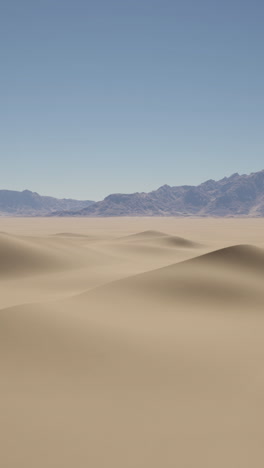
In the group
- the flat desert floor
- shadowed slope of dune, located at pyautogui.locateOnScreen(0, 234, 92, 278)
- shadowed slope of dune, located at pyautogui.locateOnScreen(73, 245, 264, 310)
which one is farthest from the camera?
shadowed slope of dune, located at pyautogui.locateOnScreen(0, 234, 92, 278)

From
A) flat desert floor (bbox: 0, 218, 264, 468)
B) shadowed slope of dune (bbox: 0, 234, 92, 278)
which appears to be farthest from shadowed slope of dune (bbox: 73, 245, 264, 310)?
shadowed slope of dune (bbox: 0, 234, 92, 278)

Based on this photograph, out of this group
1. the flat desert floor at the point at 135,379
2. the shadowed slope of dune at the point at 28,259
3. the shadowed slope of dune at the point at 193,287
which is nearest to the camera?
the flat desert floor at the point at 135,379

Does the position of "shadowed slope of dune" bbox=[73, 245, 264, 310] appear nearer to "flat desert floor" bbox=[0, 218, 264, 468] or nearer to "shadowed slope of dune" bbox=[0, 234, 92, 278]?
"flat desert floor" bbox=[0, 218, 264, 468]

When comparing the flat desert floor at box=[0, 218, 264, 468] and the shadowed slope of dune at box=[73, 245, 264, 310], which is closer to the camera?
the flat desert floor at box=[0, 218, 264, 468]

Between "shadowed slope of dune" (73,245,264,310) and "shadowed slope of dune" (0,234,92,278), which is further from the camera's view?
"shadowed slope of dune" (0,234,92,278)

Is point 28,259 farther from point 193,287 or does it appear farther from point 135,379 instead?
point 135,379

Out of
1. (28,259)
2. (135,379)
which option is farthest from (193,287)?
(28,259)

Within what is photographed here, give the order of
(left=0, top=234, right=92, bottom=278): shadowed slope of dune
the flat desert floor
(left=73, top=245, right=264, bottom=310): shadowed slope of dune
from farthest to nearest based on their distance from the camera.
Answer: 1. (left=0, top=234, right=92, bottom=278): shadowed slope of dune
2. (left=73, top=245, right=264, bottom=310): shadowed slope of dune
3. the flat desert floor

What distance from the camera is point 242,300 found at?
1927cm

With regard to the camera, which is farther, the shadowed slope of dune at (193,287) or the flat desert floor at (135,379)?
the shadowed slope of dune at (193,287)

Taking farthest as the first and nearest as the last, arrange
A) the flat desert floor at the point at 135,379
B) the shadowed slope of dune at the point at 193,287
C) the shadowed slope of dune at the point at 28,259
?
the shadowed slope of dune at the point at 28,259 → the shadowed slope of dune at the point at 193,287 → the flat desert floor at the point at 135,379

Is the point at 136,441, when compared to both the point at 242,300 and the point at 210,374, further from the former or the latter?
the point at 242,300

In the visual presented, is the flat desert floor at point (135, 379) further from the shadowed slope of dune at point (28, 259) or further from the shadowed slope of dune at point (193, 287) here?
the shadowed slope of dune at point (28, 259)

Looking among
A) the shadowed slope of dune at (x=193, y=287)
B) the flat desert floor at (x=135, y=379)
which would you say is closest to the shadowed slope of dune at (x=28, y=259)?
the flat desert floor at (x=135, y=379)
